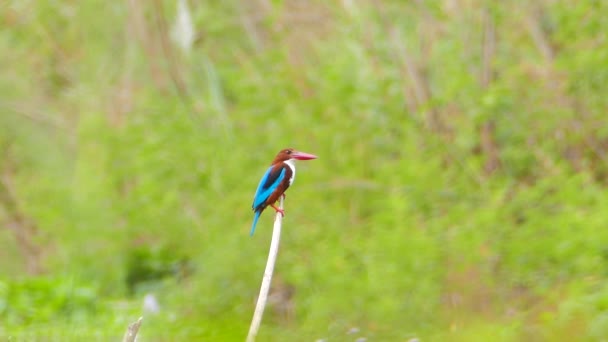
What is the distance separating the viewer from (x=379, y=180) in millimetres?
10219

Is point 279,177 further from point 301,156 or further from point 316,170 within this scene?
point 316,170

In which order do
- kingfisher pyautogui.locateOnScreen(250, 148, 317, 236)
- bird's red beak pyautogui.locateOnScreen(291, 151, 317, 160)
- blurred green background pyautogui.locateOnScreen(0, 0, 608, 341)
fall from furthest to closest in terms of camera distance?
blurred green background pyautogui.locateOnScreen(0, 0, 608, 341), kingfisher pyautogui.locateOnScreen(250, 148, 317, 236), bird's red beak pyautogui.locateOnScreen(291, 151, 317, 160)

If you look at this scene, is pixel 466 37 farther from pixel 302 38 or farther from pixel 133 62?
pixel 133 62

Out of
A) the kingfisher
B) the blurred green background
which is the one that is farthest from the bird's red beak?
the blurred green background

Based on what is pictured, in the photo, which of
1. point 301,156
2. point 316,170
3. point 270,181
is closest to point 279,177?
point 270,181

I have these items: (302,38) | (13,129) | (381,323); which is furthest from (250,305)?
(13,129)

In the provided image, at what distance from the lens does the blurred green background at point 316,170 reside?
893 centimetres

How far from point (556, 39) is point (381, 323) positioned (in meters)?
3.06

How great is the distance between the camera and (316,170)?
1035cm

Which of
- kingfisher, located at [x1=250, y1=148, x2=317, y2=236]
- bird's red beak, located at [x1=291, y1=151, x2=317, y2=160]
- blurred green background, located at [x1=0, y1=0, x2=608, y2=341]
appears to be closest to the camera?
bird's red beak, located at [x1=291, y1=151, x2=317, y2=160]

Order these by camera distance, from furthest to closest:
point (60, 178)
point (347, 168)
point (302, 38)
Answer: point (60, 178)
point (302, 38)
point (347, 168)

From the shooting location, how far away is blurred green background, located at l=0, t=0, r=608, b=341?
8930 mm

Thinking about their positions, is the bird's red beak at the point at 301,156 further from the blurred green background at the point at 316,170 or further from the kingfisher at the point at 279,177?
the blurred green background at the point at 316,170

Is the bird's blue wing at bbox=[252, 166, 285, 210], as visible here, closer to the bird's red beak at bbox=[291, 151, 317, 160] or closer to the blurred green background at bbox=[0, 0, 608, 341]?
the bird's red beak at bbox=[291, 151, 317, 160]
